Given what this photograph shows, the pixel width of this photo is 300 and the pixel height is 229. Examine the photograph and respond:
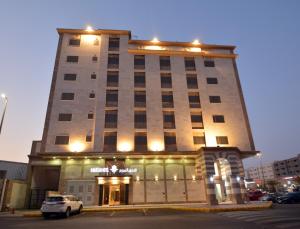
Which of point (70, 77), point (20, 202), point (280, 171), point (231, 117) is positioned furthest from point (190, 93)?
point (280, 171)

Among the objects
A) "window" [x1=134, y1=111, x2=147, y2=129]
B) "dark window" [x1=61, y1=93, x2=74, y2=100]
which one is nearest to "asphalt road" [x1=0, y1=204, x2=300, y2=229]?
"window" [x1=134, y1=111, x2=147, y2=129]

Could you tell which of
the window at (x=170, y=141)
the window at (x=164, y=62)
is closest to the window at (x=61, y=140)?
the window at (x=170, y=141)

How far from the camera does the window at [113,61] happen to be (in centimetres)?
3734

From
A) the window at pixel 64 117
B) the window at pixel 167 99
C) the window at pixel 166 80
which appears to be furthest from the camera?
the window at pixel 166 80

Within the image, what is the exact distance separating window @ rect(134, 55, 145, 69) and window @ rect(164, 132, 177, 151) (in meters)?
13.0

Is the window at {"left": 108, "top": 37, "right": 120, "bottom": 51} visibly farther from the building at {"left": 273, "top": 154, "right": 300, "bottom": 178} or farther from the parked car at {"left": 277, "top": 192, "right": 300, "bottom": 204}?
the building at {"left": 273, "top": 154, "right": 300, "bottom": 178}

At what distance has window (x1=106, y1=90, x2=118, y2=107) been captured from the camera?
34.1 metres

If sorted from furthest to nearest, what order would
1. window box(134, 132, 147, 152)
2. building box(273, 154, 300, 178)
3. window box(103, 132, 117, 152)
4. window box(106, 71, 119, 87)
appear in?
1. building box(273, 154, 300, 178)
2. window box(106, 71, 119, 87)
3. window box(134, 132, 147, 152)
4. window box(103, 132, 117, 152)

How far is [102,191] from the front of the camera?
97.2 feet

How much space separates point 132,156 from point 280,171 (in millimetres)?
137226

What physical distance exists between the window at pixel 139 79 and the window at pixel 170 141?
9.25 meters

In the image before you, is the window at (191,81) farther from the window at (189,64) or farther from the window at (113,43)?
the window at (113,43)

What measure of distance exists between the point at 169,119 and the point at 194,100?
5.68 metres

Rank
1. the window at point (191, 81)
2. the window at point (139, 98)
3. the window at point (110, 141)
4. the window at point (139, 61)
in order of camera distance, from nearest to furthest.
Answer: the window at point (110, 141) → the window at point (139, 98) → the window at point (191, 81) → the window at point (139, 61)
